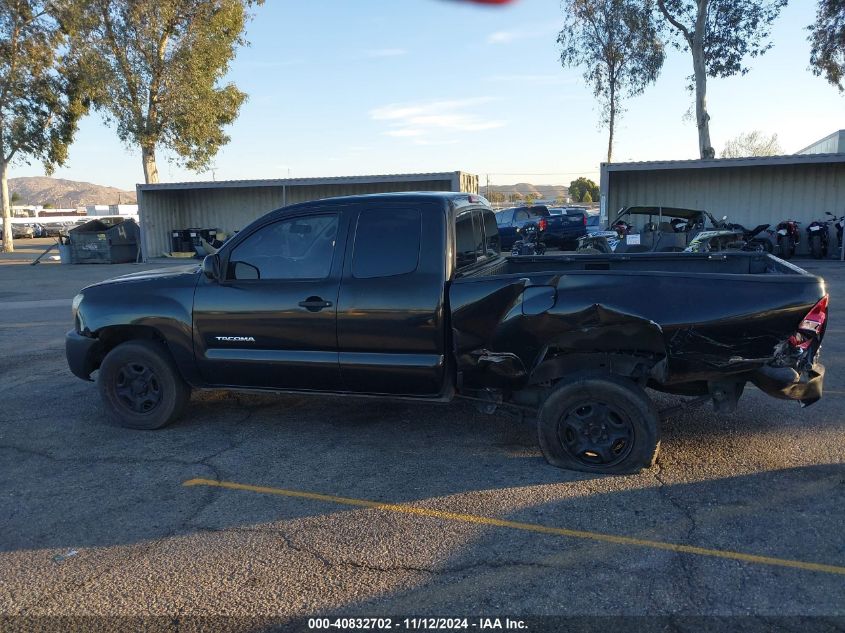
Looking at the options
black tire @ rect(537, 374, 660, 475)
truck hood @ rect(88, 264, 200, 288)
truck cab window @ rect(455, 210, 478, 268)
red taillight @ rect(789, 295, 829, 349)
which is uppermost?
truck cab window @ rect(455, 210, 478, 268)

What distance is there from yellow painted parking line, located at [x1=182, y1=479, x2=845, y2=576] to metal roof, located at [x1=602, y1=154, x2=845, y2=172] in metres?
18.5

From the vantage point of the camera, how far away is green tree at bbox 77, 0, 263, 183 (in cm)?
2784

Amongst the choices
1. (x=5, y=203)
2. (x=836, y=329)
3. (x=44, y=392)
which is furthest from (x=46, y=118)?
(x=836, y=329)

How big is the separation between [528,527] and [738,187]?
21328 millimetres

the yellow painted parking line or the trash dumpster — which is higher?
the trash dumpster

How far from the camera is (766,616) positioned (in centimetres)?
305

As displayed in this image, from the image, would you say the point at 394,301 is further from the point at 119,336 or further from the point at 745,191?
the point at 745,191

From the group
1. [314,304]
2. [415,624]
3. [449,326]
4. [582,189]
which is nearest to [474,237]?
[449,326]

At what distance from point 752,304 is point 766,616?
1879 millimetres

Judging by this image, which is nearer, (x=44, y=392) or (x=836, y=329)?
(x=44, y=392)

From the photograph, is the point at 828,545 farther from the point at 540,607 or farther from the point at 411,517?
the point at 411,517

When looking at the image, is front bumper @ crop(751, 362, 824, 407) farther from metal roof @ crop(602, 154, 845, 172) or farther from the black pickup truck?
metal roof @ crop(602, 154, 845, 172)

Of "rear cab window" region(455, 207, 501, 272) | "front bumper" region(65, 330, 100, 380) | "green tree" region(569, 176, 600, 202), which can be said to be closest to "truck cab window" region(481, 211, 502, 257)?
A: "rear cab window" region(455, 207, 501, 272)

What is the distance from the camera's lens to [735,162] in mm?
20016
